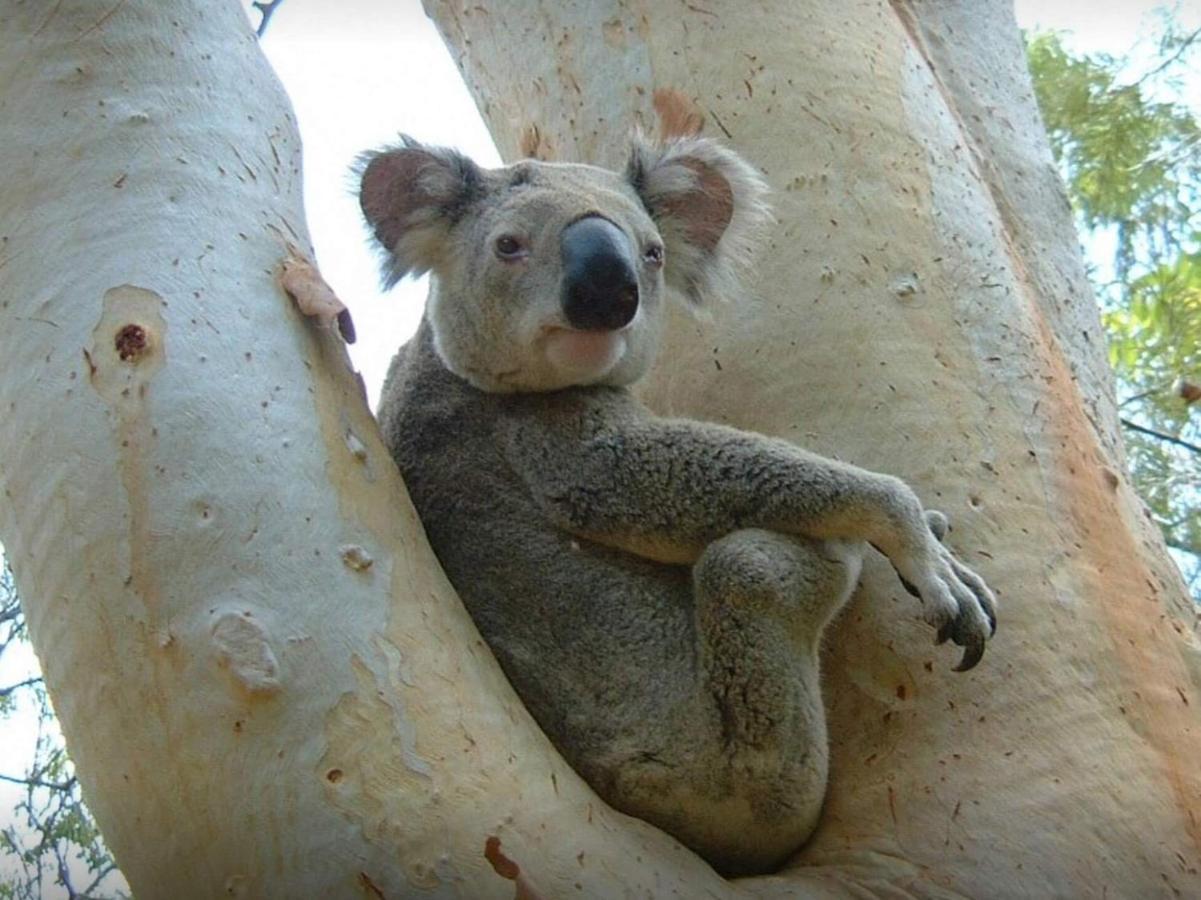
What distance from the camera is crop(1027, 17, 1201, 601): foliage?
6508mm

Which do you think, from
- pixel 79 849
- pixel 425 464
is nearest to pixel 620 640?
pixel 425 464

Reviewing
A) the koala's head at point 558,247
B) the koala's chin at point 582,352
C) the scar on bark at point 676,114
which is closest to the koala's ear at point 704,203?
the koala's head at point 558,247

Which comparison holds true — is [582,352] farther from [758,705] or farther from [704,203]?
[758,705]

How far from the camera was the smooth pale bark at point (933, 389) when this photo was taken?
2533 mm

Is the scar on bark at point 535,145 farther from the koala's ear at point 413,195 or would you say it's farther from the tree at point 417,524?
the koala's ear at point 413,195

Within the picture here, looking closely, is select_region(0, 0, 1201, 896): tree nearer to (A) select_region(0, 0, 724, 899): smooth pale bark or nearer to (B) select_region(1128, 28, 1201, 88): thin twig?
(A) select_region(0, 0, 724, 899): smooth pale bark

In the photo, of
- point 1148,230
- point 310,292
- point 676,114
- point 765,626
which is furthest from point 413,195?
point 1148,230

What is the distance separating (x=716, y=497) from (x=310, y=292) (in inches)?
35.8

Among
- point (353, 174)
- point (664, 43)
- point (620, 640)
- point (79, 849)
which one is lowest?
point (79, 849)

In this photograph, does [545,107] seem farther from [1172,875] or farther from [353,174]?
[1172,875]

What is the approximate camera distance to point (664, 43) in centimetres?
364

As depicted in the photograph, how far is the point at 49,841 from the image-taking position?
4121 millimetres

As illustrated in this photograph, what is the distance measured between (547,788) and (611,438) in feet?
3.23

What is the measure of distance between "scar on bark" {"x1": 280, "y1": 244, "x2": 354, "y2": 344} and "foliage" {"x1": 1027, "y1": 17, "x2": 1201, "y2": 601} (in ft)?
14.9
